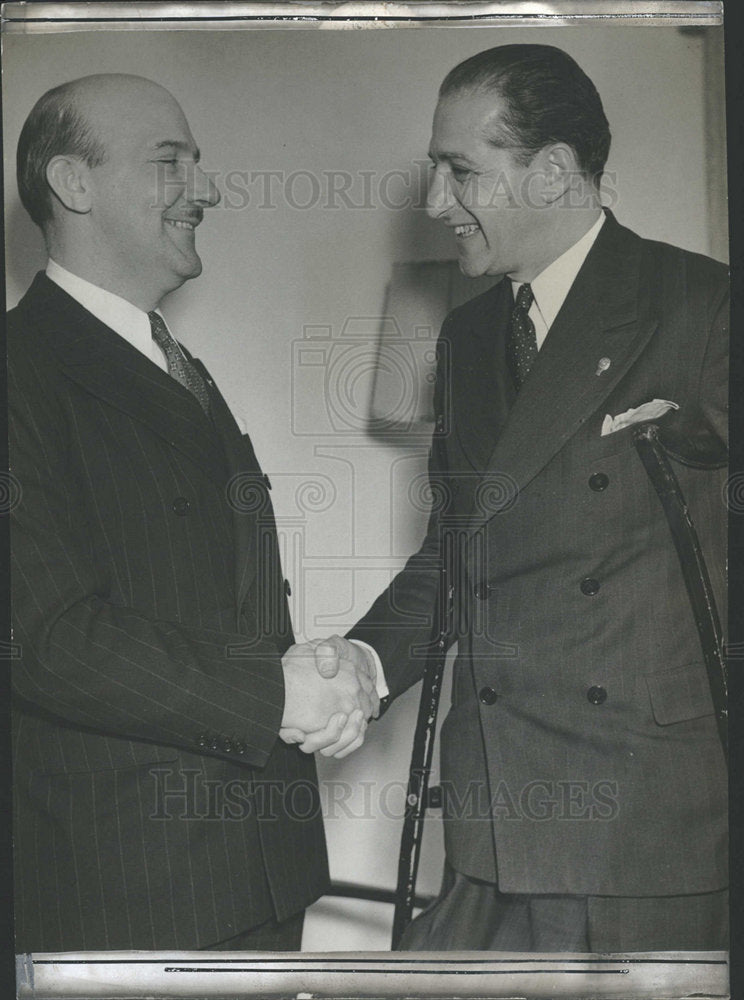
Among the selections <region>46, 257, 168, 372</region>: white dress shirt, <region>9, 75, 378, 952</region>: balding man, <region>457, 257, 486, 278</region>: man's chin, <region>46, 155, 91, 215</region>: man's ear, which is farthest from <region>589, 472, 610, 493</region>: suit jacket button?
<region>46, 155, 91, 215</region>: man's ear

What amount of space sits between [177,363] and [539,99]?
829 mm

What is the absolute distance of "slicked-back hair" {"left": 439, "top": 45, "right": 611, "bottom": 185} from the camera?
210 cm

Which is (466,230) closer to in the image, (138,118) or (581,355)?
(581,355)

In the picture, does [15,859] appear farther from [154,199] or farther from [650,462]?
[650,462]

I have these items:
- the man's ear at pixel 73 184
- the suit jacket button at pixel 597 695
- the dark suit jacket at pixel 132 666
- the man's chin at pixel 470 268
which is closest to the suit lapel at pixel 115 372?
the dark suit jacket at pixel 132 666

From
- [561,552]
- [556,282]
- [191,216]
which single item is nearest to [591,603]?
[561,552]

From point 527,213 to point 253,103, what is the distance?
0.55 m

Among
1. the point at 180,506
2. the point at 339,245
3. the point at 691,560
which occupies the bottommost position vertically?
the point at 691,560

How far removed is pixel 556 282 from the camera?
83.7 inches

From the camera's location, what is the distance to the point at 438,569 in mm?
2119

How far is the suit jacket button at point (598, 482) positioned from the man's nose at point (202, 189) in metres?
0.87

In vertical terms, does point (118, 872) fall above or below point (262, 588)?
below

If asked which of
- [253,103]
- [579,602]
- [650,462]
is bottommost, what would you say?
[579,602]

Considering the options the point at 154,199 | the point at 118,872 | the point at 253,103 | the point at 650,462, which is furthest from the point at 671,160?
the point at 118,872
